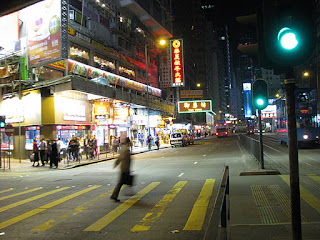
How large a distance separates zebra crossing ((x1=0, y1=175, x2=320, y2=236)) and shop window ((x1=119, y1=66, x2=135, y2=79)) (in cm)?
2915

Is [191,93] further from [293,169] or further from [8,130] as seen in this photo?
[293,169]

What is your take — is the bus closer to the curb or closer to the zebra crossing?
the curb

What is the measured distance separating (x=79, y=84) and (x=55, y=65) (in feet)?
13.8

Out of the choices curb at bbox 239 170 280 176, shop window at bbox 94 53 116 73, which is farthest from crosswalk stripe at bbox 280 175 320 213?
shop window at bbox 94 53 116 73

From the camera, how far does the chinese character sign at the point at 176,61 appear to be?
51.1m

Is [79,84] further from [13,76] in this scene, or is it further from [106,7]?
[106,7]

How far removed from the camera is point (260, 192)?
8.77 m

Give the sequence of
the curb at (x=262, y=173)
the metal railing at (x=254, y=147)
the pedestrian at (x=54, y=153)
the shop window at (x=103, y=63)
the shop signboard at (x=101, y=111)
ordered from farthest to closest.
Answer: the shop window at (x=103, y=63) < the shop signboard at (x=101, y=111) < the pedestrian at (x=54, y=153) < the metal railing at (x=254, y=147) < the curb at (x=262, y=173)

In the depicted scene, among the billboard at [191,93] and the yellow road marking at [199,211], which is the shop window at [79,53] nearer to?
the yellow road marking at [199,211]

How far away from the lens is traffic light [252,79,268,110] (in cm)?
1155

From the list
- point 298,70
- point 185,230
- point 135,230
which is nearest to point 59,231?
point 135,230

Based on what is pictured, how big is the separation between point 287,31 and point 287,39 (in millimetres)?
84

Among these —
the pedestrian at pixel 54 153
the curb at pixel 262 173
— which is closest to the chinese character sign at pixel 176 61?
the pedestrian at pixel 54 153

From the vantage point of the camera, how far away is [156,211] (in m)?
7.24
